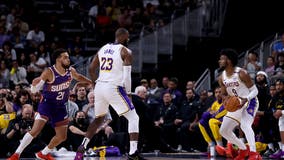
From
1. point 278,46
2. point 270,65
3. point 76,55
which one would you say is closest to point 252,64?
point 270,65

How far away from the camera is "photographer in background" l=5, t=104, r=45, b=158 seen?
53.1ft

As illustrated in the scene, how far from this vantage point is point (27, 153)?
16172 millimetres

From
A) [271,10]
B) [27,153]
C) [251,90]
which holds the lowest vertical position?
[27,153]

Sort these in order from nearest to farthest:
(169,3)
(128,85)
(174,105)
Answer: (128,85), (174,105), (169,3)

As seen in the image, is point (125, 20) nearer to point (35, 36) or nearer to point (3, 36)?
point (35, 36)

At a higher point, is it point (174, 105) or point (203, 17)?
point (203, 17)

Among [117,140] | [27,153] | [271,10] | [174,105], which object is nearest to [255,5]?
[271,10]

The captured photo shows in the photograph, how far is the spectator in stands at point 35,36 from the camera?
2319cm

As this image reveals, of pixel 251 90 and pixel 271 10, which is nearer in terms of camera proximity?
pixel 251 90

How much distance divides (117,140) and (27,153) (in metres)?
2.05

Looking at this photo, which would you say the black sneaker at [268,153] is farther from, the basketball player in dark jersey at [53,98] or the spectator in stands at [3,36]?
the spectator in stands at [3,36]

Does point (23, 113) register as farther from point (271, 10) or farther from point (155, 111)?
point (271, 10)

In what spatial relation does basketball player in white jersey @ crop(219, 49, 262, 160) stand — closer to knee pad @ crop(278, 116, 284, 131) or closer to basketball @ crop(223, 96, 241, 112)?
basketball @ crop(223, 96, 241, 112)

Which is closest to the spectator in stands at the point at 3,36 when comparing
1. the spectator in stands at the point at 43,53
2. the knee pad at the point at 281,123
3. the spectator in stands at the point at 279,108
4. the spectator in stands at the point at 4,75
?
the spectator in stands at the point at 43,53
